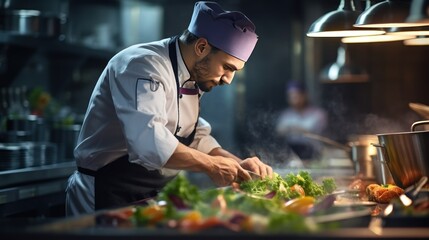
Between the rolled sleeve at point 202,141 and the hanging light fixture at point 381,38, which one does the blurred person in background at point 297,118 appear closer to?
the hanging light fixture at point 381,38

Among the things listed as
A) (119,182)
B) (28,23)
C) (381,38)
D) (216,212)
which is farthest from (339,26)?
(28,23)

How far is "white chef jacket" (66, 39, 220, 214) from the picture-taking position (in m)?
3.48

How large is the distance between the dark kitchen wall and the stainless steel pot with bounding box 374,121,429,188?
1.55 meters

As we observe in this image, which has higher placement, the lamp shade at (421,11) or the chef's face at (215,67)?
the lamp shade at (421,11)

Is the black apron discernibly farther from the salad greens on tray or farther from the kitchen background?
the kitchen background

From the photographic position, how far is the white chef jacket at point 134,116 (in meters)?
3.48

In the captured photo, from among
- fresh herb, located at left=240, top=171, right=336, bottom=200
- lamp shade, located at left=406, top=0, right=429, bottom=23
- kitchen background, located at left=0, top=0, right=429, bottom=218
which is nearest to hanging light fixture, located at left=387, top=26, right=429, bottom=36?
kitchen background, located at left=0, top=0, right=429, bottom=218

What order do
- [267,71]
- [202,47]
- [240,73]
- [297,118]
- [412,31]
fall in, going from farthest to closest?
[267,71] < [297,118] < [240,73] < [412,31] < [202,47]

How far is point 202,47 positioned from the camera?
4059mm

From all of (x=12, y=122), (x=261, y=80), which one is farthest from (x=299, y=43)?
(x=12, y=122)

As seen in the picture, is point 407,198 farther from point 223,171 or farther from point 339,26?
point 339,26

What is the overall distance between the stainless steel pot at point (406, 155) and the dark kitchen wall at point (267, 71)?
1.55 m

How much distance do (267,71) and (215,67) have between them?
7.61m

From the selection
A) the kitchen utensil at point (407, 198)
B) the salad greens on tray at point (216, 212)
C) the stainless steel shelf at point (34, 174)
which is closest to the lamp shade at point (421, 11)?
the kitchen utensil at point (407, 198)
